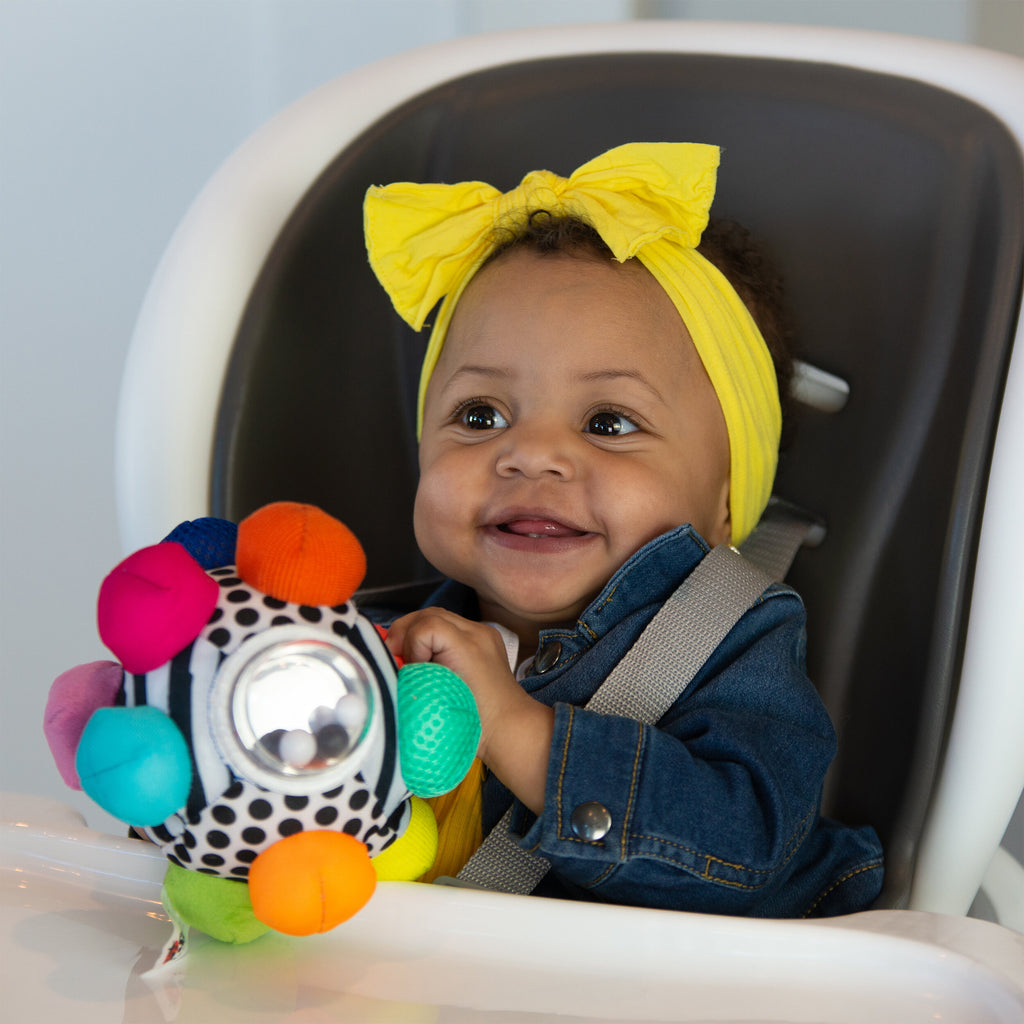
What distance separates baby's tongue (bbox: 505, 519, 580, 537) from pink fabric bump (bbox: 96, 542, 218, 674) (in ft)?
1.08

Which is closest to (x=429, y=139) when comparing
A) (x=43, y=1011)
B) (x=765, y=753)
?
(x=765, y=753)

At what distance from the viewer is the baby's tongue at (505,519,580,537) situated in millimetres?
700

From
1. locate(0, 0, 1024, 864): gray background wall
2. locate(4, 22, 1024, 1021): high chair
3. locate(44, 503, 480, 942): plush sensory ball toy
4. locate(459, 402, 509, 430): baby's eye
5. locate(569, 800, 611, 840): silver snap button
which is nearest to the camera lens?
locate(44, 503, 480, 942): plush sensory ball toy

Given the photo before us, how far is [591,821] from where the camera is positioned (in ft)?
1.75

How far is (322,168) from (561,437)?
0.31m

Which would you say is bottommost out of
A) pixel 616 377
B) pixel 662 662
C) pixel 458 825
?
pixel 458 825

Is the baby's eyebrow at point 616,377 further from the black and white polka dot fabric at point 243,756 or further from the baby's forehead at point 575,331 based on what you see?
the black and white polka dot fabric at point 243,756

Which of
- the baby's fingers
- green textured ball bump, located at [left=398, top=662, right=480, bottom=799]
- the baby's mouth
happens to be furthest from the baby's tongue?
green textured ball bump, located at [left=398, top=662, right=480, bottom=799]

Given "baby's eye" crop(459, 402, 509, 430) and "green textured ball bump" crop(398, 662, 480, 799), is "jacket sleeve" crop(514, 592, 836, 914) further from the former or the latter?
"baby's eye" crop(459, 402, 509, 430)

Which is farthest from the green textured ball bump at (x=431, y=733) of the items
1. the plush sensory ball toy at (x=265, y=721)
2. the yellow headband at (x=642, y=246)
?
the yellow headband at (x=642, y=246)

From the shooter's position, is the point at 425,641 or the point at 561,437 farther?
the point at 561,437

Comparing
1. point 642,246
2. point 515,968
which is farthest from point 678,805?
point 642,246

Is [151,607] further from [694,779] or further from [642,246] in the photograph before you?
[642,246]

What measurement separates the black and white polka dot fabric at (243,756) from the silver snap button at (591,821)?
0.46 feet
